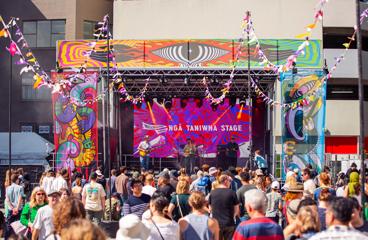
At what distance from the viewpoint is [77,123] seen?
924 inches

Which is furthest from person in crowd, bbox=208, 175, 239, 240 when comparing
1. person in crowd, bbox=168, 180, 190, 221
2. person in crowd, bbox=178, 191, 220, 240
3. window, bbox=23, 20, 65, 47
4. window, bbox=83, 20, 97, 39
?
window, bbox=23, 20, 65, 47

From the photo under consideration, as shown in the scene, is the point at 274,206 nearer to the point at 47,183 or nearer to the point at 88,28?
the point at 47,183

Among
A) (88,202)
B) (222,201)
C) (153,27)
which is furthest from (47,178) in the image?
(153,27)

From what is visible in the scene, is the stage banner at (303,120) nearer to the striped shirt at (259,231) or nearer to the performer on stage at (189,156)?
the performer on stage at (189,156)

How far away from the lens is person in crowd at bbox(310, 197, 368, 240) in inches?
→ 182

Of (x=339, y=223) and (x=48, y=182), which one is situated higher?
(x=339, y=223)

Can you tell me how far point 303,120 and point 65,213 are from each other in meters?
19.2

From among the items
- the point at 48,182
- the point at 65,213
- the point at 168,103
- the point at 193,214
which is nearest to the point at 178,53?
the point at 168,103

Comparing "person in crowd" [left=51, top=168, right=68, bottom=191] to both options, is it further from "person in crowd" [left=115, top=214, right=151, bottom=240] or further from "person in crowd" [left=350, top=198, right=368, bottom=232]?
"person in crowd" [left=350, top=198, right=368, bottom=232]

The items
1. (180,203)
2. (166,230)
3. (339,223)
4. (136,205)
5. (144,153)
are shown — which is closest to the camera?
(339,223)

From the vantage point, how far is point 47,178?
13.7 metres

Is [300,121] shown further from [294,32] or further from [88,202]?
[88,202]

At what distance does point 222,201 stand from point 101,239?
16.2 feet

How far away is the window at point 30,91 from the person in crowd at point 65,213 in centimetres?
2837
